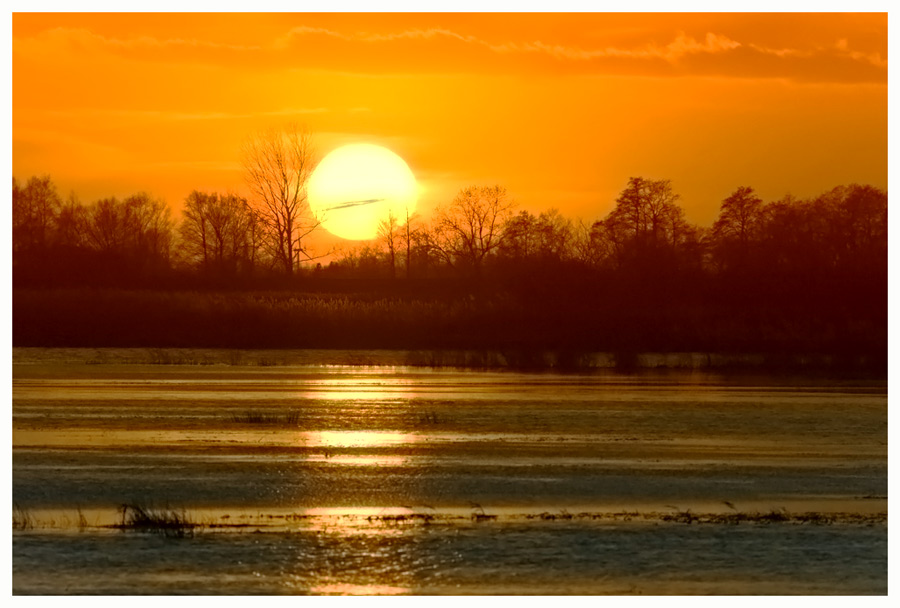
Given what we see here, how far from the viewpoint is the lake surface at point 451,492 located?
1592 cm

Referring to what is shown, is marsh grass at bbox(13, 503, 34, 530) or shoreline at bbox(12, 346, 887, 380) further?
shoreline at bbox(12, 346, 887, 380)

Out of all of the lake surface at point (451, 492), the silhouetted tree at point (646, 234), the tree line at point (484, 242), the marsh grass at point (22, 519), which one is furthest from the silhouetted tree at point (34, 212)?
the marsh grass at point (22, 519)

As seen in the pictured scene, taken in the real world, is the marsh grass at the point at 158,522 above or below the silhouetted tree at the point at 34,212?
below

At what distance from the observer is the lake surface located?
1592 cm

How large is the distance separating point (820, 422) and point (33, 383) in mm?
23184

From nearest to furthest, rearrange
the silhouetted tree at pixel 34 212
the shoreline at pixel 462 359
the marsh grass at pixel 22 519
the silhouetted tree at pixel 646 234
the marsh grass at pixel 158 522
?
the marsh grass at pixel 158 522 < the marsh grass at pixel 22 519 < the shoreline at pixel 462 359 < the silhouetted tree at pixel 646 234 < the silhouetted tree at pixel 34 212

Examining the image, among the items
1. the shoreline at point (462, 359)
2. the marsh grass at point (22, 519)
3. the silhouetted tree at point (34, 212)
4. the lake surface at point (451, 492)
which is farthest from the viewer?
the silhouetted tree at point (34, 212)

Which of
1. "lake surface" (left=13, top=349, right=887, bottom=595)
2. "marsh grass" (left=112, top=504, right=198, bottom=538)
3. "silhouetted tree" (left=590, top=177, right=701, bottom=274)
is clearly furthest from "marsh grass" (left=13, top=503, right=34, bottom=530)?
"silhouetted tree" (left=590, top=177, right=701, bottom=274)

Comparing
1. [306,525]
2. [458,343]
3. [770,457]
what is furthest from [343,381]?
[306,525]

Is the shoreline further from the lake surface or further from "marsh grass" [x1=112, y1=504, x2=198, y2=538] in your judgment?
"marsh grass" [x1=112, y1=504, x2=198, y2=538]

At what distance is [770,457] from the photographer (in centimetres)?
2478

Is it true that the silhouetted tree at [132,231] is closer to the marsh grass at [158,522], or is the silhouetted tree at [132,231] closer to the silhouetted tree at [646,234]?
the silhouetted tree at [646,234]

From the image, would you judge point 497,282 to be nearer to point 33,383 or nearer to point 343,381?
point 343,381
